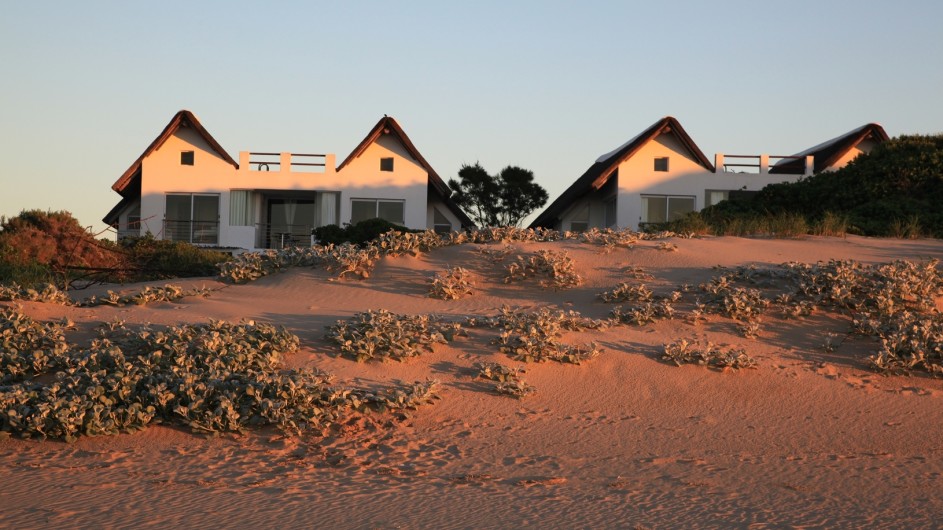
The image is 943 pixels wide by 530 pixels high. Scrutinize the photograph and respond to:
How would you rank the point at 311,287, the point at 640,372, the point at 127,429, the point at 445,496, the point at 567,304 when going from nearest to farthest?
the point at 445,496 < the point at 127,429 < the point at 640,372 < the point at 567,304 < the point at 311,287

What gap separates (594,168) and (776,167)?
5.81 m

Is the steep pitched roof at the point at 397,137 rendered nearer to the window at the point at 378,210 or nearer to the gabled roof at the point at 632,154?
the window at the point at 378,210

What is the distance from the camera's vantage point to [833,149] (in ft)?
104

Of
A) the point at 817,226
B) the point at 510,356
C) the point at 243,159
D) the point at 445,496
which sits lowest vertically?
the point at 445,496

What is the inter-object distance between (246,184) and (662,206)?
1281 centimetres

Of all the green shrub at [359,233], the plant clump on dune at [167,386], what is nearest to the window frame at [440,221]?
the green shrub at [359,233]

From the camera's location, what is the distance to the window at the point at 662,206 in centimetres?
3094

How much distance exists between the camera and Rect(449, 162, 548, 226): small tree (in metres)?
48.4

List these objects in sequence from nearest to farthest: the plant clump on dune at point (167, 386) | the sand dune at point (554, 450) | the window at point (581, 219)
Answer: the sand dune at point (554, 450) → the plant clump on dune at point (167, 386) → the window at point (581, 219)

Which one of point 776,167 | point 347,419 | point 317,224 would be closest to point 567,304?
point 347,419

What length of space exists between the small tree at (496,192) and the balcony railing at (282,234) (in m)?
17.1

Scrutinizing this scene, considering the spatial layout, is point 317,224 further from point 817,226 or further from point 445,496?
point 445,496

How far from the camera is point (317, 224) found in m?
31.2

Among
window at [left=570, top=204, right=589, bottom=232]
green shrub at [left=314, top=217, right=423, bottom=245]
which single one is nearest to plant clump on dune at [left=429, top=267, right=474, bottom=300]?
green shrub at [left=314, top=217, right=423, bottom=245]
